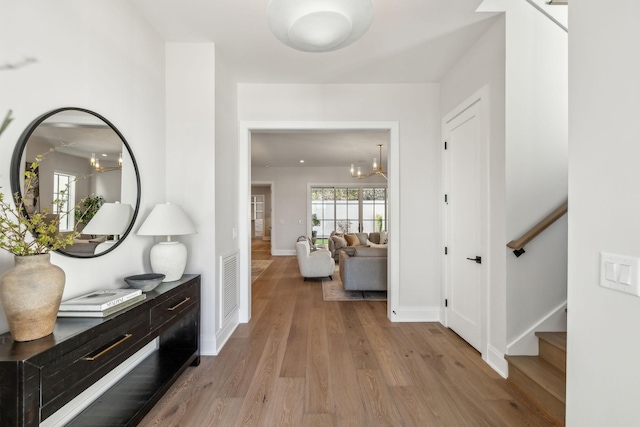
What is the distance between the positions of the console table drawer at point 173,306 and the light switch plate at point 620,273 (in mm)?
2222

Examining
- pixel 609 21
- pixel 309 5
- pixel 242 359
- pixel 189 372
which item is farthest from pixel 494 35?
pixel 189 372

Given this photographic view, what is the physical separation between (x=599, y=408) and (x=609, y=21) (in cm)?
139

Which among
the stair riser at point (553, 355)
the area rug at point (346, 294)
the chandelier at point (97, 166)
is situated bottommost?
the area rug at point (346, 294)

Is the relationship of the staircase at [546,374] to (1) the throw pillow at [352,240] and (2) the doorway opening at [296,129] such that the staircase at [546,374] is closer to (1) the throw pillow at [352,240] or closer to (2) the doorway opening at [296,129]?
(2) the doorway opening at [296,129]

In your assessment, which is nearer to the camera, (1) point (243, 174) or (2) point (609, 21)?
(2) point (609, 21)

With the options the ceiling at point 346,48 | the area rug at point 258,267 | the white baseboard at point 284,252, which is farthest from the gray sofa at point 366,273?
the white baseboard at point 284,252

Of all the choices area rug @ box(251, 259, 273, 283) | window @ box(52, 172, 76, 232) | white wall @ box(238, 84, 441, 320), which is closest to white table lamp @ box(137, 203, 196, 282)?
window @ box(52, 172, 76, 232)

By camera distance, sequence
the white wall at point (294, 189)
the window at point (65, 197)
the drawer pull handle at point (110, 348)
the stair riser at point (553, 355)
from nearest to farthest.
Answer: the drawer pull handle at point (110, 348), the window at point (65, 197), the stair riser at point (553, 355), the white wall at point (294, 189)

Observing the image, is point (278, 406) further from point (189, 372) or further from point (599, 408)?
point (599, 408)

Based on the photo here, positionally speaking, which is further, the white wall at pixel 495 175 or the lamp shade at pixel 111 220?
the white wall at pixel 495 175

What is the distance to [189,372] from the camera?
7.23 feet

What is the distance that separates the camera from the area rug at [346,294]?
418cm

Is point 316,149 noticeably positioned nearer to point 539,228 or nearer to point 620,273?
point 539,228

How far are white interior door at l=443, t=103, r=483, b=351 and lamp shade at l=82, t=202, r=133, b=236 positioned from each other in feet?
9.52
